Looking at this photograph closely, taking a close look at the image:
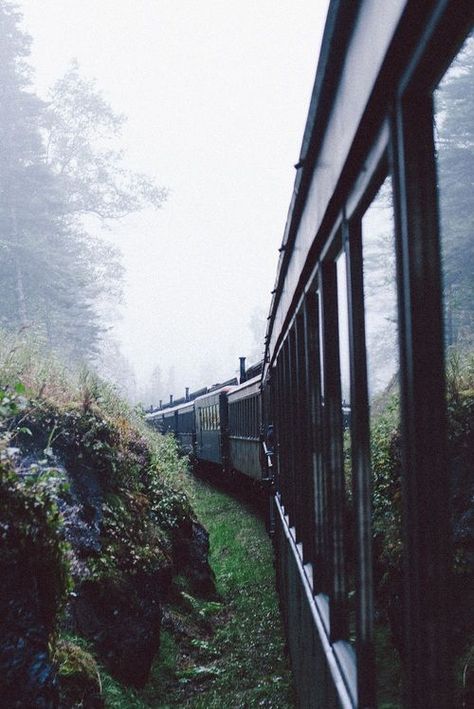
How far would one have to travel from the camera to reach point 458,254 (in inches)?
42.3

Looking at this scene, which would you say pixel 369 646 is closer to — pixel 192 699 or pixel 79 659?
pixel 79 659

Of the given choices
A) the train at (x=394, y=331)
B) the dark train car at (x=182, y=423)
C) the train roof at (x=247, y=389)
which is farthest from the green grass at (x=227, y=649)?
the dark train car at (x=182, y=423)

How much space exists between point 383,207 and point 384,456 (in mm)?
882

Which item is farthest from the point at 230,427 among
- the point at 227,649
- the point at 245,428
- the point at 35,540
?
the point at 35,540

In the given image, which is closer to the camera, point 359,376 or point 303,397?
point 359,376

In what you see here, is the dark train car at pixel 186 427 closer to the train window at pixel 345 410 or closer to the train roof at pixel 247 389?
the train roof at pixel 247 389

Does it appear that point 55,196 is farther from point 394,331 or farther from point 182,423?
point 394,331

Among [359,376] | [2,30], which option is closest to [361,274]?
[359,376]

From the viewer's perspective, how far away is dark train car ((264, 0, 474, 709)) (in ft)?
3.67

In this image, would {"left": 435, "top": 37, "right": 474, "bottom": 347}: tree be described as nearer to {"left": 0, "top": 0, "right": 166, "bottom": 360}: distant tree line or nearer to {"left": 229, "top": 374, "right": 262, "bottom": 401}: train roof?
{"left": 229, "top": 374, "right": 262, "bottom": 401}: train roof

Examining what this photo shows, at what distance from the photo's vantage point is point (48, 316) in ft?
102

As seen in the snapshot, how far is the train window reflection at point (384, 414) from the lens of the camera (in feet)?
4.80

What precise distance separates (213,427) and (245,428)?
5019 millimetres

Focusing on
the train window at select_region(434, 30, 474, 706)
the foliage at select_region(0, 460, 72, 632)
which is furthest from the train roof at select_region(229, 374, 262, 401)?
the train window at select_region(434, 30, 474, 706)
